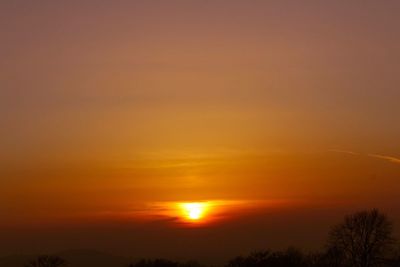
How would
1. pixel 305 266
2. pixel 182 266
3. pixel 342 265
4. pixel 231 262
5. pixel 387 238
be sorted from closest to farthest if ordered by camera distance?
1. pixel 387 238
2. pixel 342 265
3. pixel 305 266
4. pixel 231 262
5. pixel 182 266

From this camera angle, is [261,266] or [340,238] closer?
[340,238]

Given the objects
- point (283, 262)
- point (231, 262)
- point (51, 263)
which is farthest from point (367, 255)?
point (51, 263)

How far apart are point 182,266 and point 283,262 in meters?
27.7

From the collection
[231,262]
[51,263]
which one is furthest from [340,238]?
[51,263]

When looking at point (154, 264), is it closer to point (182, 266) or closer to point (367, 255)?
point (182, 266)

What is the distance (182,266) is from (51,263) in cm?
2720

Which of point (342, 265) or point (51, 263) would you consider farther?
point (51, 263)

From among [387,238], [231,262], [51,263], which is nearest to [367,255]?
[387,238]

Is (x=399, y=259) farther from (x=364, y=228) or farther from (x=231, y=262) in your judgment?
(x=231, y=262)

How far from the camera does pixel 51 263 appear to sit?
109938mm

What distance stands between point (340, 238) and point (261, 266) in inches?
614

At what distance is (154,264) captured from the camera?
386 feet

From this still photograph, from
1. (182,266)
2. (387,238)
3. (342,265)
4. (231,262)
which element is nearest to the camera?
(387,238)

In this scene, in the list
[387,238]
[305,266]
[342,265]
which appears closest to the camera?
[387,238]
